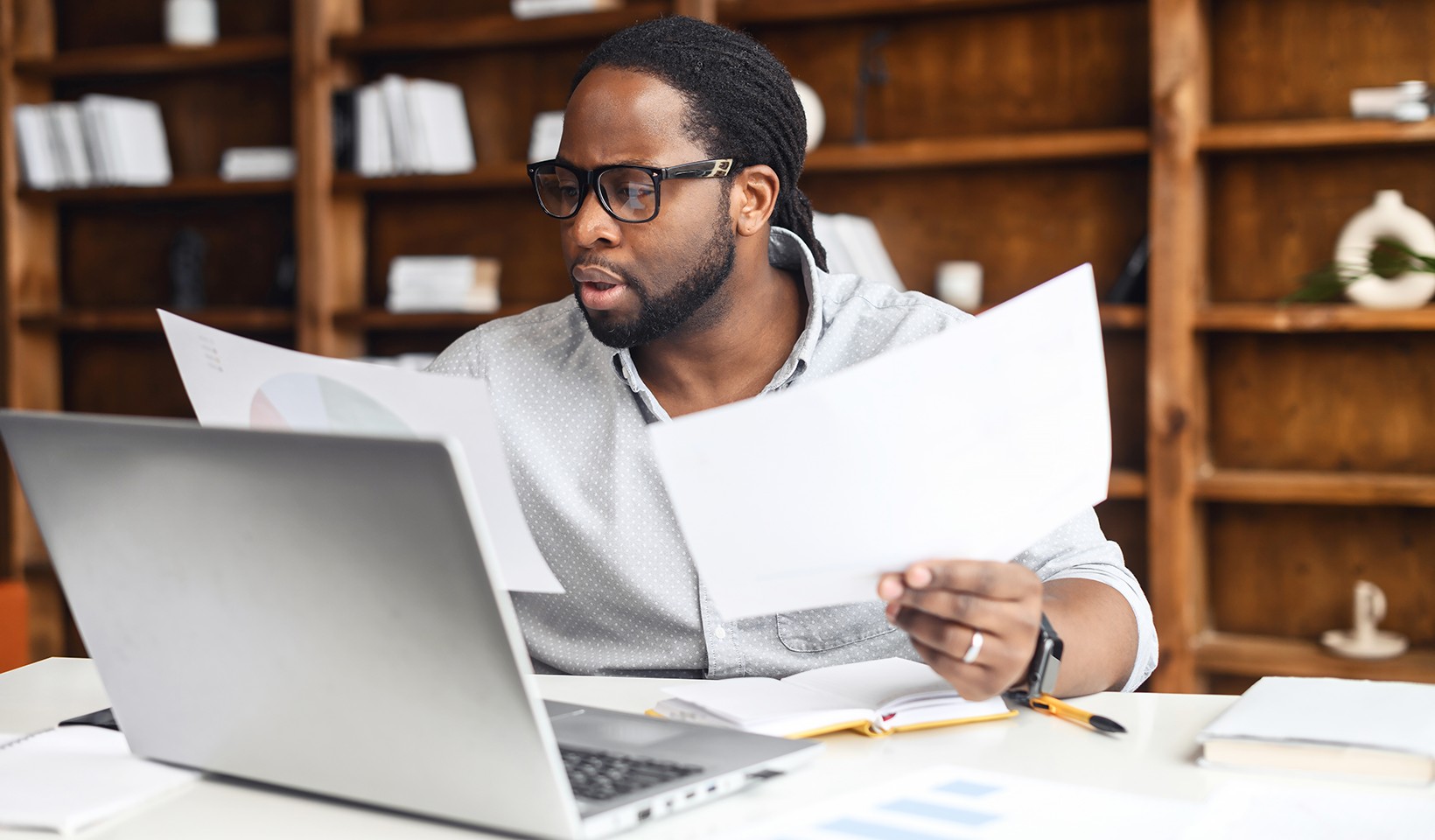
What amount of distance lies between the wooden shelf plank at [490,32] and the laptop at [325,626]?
230cm

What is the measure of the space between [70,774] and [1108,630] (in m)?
0.79

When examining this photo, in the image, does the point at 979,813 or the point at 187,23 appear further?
the point at 187,23

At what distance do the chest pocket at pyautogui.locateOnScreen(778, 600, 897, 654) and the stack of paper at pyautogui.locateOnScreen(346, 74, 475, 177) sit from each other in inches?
80.1

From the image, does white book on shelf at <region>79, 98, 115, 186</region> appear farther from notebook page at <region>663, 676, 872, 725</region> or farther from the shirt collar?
notebook page at <region>663, 676, 872, 725</region>

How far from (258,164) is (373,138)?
369 mm

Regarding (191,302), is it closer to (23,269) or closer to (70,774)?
(23,269)

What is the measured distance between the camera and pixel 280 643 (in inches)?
28.8

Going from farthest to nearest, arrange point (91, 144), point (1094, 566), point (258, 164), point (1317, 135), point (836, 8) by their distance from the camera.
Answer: point (91, 144), point (258, 164), point (836, 8), point (1317, 135), point (1094, 566)

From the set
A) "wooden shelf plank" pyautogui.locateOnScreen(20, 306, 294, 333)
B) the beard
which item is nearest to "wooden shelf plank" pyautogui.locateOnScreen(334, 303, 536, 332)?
"wooden shelf plank" pyautogui.locateOnScreen(20, 306, 294, 333)

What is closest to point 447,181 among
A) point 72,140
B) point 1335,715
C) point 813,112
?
point 813,112

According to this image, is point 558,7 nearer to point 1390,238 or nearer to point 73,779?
point 1390,238

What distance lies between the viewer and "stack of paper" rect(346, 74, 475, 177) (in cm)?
309

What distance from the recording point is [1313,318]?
2469mm

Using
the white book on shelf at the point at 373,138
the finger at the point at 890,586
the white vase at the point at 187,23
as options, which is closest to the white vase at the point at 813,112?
the white book on shelf at the point at 373,138
